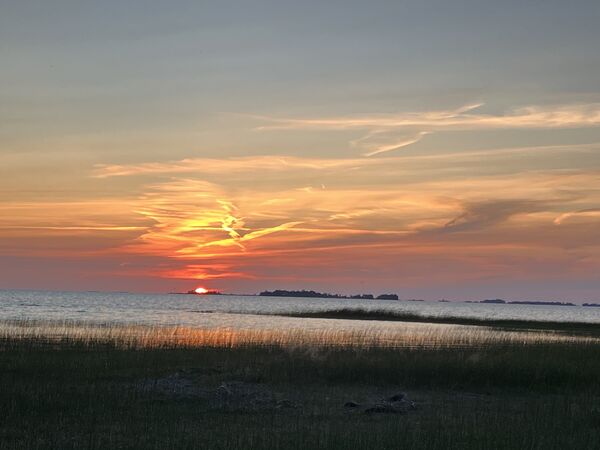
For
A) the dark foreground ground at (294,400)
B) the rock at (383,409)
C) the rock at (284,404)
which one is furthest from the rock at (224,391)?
the rock at (383,409)

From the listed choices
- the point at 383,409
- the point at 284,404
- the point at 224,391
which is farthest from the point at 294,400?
the point at 383,409

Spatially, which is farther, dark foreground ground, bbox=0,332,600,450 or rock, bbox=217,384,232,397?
rock, bbox=217,384,232,397

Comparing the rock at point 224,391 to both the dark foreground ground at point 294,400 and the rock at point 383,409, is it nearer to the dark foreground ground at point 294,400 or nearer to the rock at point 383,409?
the dark foreground ground at point 294,400

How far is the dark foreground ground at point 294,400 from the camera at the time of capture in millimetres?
17281

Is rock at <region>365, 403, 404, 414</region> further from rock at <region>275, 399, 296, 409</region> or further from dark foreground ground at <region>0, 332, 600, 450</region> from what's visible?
rock at <region>275, 399, 296, 409</region>

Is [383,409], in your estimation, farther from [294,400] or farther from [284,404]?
[294,400]

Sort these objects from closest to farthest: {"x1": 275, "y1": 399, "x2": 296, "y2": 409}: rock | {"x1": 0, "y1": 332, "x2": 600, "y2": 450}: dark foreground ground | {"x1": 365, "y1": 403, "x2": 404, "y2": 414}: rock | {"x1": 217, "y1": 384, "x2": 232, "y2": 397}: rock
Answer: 1. {"x1": 0, "y1": 332, "x2": 600, "y2": 450}: dark foreground ground
2. {"x1": 365, "y1": 403, "x2": 404, "y2": 414}: rock
3. {"x1": 275, "y1": 399, "x2": 296, "y2": 409}: rock
4. {"x1": 217, "y1": 384, "x2": 232, "y2": 397}: rock

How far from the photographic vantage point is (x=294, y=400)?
23.4 m

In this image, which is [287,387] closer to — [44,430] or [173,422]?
[173,422]

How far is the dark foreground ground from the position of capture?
17281mm

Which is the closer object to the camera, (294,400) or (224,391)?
(224,391)

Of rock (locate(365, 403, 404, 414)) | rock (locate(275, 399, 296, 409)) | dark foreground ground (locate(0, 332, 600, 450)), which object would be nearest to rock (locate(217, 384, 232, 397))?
dark foreground ground (locate(0, 332, 600, 450))

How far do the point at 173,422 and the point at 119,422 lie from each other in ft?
4.58

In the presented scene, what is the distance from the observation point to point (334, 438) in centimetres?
1702
